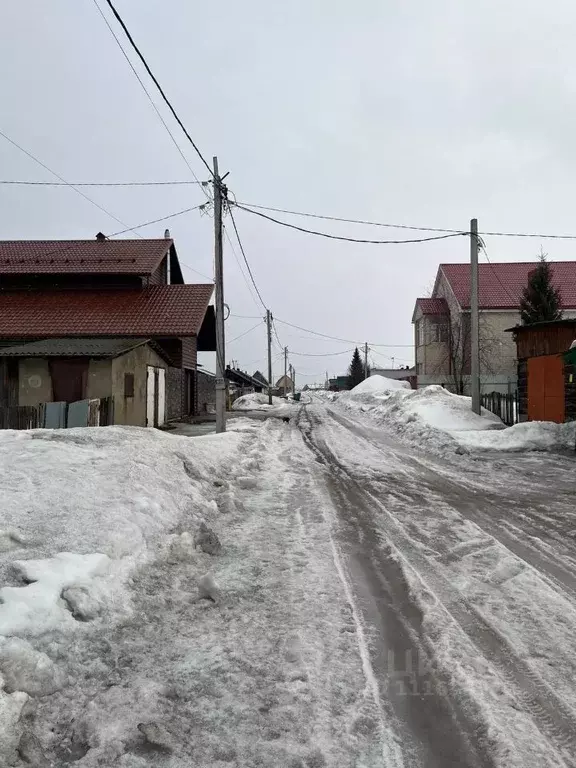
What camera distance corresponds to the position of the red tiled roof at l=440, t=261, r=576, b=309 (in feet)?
109

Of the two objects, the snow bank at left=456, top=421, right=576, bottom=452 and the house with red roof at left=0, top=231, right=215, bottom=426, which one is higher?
the house with red roof at left=0, top=231, right=215, bottom=426

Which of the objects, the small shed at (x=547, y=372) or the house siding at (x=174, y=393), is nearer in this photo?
the small shed at (x=547, y=372)

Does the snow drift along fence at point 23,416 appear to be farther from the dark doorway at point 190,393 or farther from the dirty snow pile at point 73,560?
the dark doorway at point 190,393

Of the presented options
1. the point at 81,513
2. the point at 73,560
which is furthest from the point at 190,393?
the point at 73,560

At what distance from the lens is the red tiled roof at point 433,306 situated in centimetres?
3641

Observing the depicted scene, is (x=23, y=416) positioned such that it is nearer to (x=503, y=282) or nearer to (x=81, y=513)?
(x=81, y=513)

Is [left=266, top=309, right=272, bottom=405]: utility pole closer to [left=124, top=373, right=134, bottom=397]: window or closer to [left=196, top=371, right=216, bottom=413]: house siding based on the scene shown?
[left=196, top=371, right=216, bottom=413]: house siding

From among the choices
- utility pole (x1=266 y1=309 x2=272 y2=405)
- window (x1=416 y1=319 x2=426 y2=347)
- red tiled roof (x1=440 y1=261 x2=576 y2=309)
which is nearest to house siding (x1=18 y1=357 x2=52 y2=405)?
utility pole (x1=266 y1=309 x2=272 y2=405)

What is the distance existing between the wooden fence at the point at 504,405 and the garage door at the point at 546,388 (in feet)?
5.11

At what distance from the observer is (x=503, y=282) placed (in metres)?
35.3

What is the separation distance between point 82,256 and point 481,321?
24914 millimetres

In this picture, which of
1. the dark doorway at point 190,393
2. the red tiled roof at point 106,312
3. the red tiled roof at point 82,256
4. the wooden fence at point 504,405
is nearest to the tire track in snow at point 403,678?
the wooden fence at point 504,405

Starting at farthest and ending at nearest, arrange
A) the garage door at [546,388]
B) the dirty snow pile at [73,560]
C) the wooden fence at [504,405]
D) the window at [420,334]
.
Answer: the window at [420,334] → the wooden fence at [504,405] → the garage door at [546,388] → the dirty snow pile at [73,560]

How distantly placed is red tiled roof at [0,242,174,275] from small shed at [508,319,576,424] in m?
15.8
